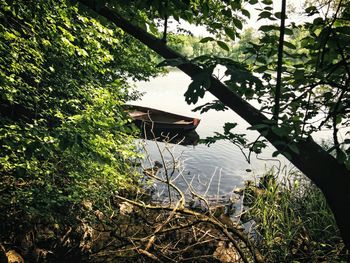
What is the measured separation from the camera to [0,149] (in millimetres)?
3131

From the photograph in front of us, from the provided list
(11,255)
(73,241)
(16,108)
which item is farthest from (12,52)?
(73,241)

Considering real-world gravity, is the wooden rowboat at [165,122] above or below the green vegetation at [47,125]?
below

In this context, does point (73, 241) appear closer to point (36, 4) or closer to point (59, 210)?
point (59, 210)

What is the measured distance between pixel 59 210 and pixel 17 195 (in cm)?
74

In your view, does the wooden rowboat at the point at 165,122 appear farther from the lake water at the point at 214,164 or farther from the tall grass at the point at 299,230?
the tall grass at the point at 299,230

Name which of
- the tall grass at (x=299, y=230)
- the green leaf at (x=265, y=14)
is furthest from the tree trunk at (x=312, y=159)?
the tall grass at (x=299, y=230)

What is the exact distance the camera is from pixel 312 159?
5.27 feet

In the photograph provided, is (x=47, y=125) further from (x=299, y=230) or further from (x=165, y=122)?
(x=165, y=122)

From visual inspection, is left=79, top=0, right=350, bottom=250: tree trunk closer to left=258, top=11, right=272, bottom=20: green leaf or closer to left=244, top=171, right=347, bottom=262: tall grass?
left=258, top=11, right=272, bottom=20: green leaf

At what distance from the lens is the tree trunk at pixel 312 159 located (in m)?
1.61

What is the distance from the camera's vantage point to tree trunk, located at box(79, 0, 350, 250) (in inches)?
63.2

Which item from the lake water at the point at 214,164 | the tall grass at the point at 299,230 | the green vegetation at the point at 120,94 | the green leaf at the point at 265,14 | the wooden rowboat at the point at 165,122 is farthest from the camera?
the wooden rowboat at the point at 165,122

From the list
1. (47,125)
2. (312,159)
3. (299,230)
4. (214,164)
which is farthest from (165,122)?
(312,159)

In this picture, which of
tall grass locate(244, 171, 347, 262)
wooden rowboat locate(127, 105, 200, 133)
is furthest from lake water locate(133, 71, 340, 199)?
tall grass locate(244, 171, 347, 262)
